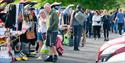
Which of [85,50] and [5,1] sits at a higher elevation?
[5,1]

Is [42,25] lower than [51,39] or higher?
higher

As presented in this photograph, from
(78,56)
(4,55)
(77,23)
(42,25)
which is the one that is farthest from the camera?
(77,23)

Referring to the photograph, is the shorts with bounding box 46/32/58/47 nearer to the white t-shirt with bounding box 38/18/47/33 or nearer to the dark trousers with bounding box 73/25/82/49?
the white t-shirt with bounding box 38/18/47/33

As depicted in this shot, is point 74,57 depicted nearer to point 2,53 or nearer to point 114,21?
point 2,53

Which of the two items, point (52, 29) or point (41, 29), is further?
point (41, 29)

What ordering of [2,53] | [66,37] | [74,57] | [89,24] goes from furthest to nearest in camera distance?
[89,24] < [66,37] < [74,57] < [2,53]

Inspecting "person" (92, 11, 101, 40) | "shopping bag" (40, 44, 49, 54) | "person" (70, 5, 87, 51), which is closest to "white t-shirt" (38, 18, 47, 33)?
"shopping bag" (40, 44, 49, 54)

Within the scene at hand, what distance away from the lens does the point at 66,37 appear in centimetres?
2277

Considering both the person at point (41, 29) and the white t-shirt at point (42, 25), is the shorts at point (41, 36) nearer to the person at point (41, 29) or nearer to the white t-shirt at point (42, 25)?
the person at point (41, 29)

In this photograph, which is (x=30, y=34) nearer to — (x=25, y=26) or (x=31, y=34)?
(x=31, y=34)

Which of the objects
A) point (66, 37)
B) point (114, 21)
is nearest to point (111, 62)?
point (66, 37)

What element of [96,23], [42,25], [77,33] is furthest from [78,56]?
[96,23]

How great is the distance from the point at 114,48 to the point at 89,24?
19.1 m

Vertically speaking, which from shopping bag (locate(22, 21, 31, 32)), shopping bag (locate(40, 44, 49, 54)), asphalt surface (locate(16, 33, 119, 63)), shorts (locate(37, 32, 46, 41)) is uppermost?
shopping bag (locate(22, 21, 31, 32))
